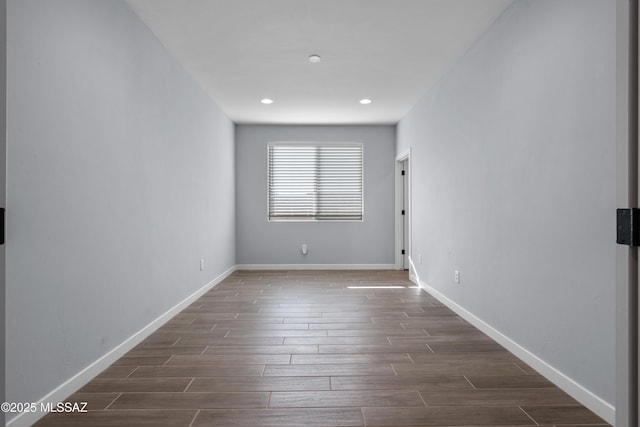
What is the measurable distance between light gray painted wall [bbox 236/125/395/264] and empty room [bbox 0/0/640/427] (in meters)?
1.67

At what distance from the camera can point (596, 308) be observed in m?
1.92

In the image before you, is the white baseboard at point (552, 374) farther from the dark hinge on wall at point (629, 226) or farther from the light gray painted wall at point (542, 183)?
the dark hinge on wall at point (629, 226)

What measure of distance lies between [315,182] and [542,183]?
4.71m

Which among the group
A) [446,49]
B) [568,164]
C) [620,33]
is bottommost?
[568,164]

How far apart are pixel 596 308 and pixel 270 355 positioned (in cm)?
192

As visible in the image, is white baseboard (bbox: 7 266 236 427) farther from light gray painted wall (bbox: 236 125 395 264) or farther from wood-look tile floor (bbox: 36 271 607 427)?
light gray painted wall (bbox: 236 125 395 264)

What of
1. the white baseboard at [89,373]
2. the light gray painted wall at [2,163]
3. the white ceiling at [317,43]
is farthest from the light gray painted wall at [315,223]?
the light gray painted wall at [2,163]

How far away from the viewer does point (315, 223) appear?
268 inches

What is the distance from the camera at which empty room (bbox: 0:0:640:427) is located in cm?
180

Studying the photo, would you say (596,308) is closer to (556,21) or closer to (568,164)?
(568,164)

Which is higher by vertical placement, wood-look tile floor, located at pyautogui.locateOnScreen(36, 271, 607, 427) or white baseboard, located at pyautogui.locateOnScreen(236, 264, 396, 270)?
white baseboard, located at pyautogui.locateOnScreen(236, 264, 396, 270)

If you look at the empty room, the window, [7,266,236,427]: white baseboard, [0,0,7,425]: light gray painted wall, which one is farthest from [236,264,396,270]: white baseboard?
[0,0,7,425]: light gray painted wall

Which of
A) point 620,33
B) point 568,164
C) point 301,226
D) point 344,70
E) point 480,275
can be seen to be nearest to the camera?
point 620,33

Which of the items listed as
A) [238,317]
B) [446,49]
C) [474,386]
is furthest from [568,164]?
[238,317]
